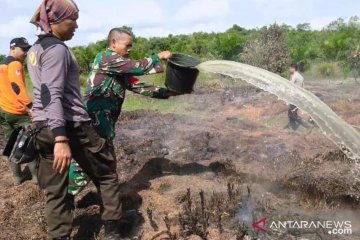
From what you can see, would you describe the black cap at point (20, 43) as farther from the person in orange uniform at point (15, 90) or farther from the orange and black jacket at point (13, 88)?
the orange and black jacket at point (13, 88)

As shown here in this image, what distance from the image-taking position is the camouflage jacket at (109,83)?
11.5 feet

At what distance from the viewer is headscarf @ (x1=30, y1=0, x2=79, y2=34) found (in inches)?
113

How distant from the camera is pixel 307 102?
11.6ft

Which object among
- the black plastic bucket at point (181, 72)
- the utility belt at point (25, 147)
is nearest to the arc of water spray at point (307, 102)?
the black plastic bucket at point (181, 72)

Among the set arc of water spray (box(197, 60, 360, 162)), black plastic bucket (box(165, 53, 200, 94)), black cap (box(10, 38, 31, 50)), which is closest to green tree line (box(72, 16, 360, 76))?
black cap (box(10, 38, 31, 50))

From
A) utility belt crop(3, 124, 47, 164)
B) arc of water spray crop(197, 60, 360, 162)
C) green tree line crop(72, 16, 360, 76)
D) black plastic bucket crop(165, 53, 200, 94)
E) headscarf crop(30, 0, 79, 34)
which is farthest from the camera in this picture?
green tree line crop(72, 16, 360, 76)

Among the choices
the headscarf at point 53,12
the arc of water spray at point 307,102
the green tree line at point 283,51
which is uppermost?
the headscarf at point 53,12

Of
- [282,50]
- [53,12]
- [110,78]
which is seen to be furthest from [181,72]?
[282,50]

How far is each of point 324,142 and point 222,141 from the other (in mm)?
1335

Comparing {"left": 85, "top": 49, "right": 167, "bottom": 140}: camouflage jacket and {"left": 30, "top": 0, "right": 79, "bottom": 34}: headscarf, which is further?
{"left": 85, "top": 49, "right": 167, "bottom": 140}: camouflage jacket

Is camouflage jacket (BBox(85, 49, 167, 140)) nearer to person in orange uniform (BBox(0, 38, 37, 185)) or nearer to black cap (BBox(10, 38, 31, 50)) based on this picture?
person in orange uniform (BBox(0, 38, 37, 185))

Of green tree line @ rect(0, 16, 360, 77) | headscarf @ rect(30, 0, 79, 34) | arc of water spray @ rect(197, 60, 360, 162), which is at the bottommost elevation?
green tree line @ rect(0, 16, 360, 77)

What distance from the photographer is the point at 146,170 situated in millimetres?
4746

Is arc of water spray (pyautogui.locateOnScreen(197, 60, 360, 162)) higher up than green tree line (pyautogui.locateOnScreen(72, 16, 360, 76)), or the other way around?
arc of water spray (pyautogui.locateOnScreen(197, 60, 360, 162))
